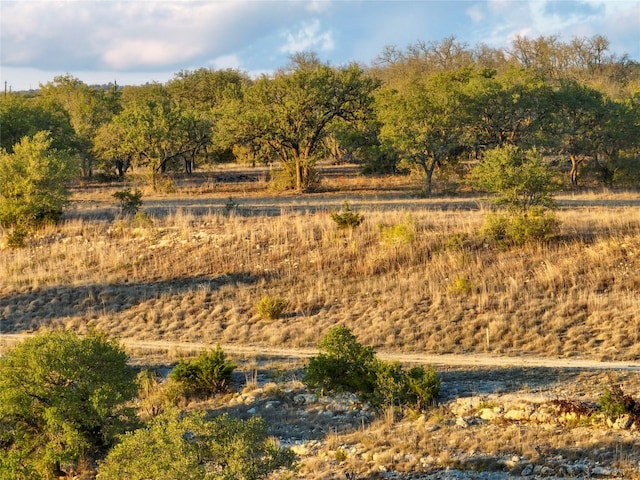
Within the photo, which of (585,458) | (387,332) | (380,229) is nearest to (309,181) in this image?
(380,229)

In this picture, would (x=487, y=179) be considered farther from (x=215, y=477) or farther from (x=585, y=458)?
(x=215, y=477)

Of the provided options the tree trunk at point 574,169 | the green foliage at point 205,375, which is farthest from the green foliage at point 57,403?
the tree trunk at point 574,169

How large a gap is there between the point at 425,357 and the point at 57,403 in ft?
25.6

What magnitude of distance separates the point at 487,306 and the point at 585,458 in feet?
27.1

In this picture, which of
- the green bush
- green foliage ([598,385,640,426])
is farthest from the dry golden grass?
green foliage ([598,385,640,426])

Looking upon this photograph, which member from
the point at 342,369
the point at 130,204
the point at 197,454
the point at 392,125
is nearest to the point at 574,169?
the point at 392,125

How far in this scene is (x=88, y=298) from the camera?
20594 mm

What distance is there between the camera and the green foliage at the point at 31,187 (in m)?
25.8

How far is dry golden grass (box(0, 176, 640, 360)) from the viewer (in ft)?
53.5

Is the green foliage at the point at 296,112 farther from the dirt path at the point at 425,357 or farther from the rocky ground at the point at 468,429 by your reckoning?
the rocky ground at the point at 468,429

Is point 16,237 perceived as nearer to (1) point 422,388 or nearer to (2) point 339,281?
(2) point 339,281

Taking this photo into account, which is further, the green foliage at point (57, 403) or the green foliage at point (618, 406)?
the green foliage at point (57, 403)

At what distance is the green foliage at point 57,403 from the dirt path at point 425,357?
495cm

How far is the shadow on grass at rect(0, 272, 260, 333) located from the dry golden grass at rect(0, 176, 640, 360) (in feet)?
0.18
